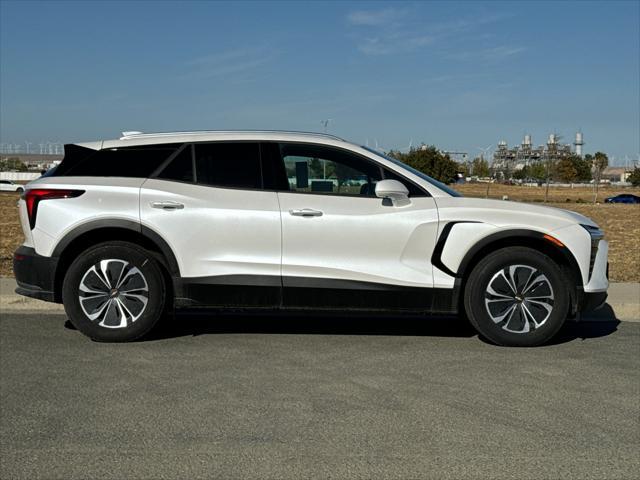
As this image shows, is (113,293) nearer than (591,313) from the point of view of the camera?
Yes

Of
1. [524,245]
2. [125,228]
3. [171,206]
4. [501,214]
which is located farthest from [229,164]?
[524,245]

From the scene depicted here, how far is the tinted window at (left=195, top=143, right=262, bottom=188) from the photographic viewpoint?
6531 millimetres

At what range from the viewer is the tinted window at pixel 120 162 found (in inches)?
259

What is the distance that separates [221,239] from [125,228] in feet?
2.61

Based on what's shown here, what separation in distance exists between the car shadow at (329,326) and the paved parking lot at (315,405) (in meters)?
0.05

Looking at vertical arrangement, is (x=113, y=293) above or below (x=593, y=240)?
below

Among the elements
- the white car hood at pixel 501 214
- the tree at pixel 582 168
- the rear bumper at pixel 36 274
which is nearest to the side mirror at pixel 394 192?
the white car hood at pixel 501 214

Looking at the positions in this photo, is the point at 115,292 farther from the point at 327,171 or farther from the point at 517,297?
the point at 517,297

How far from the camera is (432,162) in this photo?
82.0 metres

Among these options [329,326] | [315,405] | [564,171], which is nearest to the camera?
Result: [315,405]

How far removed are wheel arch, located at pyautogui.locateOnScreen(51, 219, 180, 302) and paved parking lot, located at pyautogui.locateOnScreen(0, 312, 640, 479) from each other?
602 millimetres

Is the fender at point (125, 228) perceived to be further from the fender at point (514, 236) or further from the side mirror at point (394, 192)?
the fender at point (514, 236)

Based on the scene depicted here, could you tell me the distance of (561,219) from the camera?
21.3 feet

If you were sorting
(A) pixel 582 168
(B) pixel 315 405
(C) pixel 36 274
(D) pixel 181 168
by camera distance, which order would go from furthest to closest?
(A) pixel 582 168 → (D) pixel 181 168 → (C) pixel 36 274 → (B) pixel 315 405
